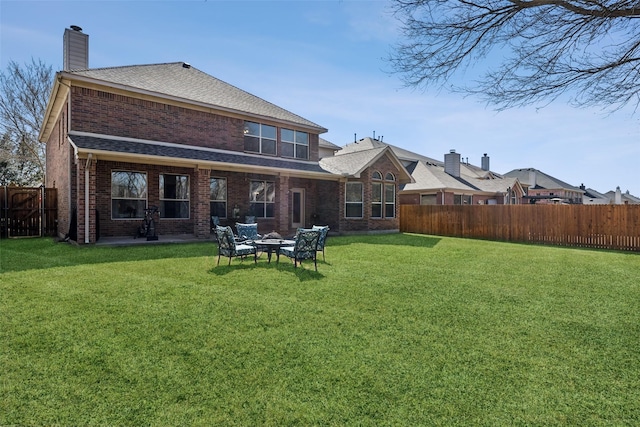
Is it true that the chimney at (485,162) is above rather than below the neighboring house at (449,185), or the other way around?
above

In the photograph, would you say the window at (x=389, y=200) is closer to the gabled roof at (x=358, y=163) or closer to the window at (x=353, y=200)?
the gabled roof at (x=358, y=163)

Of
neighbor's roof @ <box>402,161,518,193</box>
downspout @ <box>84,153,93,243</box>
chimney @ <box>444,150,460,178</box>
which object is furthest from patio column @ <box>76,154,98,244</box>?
chimney @ <box>444,150,460,178</box>

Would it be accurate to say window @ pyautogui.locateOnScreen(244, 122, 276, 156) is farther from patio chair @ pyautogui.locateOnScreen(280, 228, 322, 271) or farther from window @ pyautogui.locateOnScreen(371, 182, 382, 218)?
patio chair @ pyautogui.locateOnScreen(280, 228, 322, 271)

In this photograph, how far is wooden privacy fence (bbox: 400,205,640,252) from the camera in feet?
45.7

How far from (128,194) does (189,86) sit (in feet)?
19.0

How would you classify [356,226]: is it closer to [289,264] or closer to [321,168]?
[321,168]

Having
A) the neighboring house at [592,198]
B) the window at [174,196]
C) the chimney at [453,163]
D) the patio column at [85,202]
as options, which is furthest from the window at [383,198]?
the neighboring house at [592,198]

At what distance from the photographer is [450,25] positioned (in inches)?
203

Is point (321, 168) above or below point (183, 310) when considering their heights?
above

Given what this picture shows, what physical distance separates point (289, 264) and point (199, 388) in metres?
5.82

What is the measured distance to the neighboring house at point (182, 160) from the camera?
11703 mm

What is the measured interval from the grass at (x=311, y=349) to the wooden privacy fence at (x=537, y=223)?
9.18 meters

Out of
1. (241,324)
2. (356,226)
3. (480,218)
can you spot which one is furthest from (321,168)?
(241,324)

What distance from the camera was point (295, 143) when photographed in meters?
17.9
